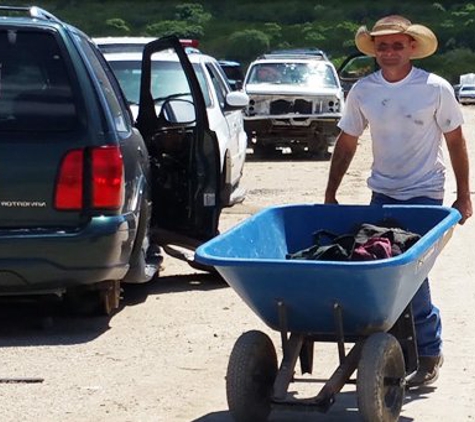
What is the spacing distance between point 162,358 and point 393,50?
228 centimetres

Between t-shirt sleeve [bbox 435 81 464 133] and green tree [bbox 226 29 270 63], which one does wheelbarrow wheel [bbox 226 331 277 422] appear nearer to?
t-shirt sleeve [bbox 435 81 464 133]

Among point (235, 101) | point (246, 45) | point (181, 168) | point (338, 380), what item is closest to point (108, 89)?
point (181, 168)

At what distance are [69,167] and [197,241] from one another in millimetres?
2005

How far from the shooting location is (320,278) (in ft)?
19.5

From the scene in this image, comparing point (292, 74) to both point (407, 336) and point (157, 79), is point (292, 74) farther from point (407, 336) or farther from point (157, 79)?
point (407, 336)

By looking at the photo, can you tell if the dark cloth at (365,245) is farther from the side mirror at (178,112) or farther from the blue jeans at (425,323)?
the side mirror at (178,112)

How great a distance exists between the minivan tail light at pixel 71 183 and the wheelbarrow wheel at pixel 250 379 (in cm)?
203

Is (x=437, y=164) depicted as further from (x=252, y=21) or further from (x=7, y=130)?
(x=252, y=21)

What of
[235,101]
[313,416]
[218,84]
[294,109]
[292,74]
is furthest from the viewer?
[292,74]

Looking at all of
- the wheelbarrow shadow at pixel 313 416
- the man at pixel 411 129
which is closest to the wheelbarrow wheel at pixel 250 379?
the wheelbarrow shadow at pixel 313 416

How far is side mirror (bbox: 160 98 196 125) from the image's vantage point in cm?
1033

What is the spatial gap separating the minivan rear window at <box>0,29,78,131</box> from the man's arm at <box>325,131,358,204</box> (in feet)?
5.48

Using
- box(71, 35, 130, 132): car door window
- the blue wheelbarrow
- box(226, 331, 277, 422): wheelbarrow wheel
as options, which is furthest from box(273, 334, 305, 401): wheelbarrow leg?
box(71, 35, 130, 132): car door window

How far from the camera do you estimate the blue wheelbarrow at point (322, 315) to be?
595 cm
